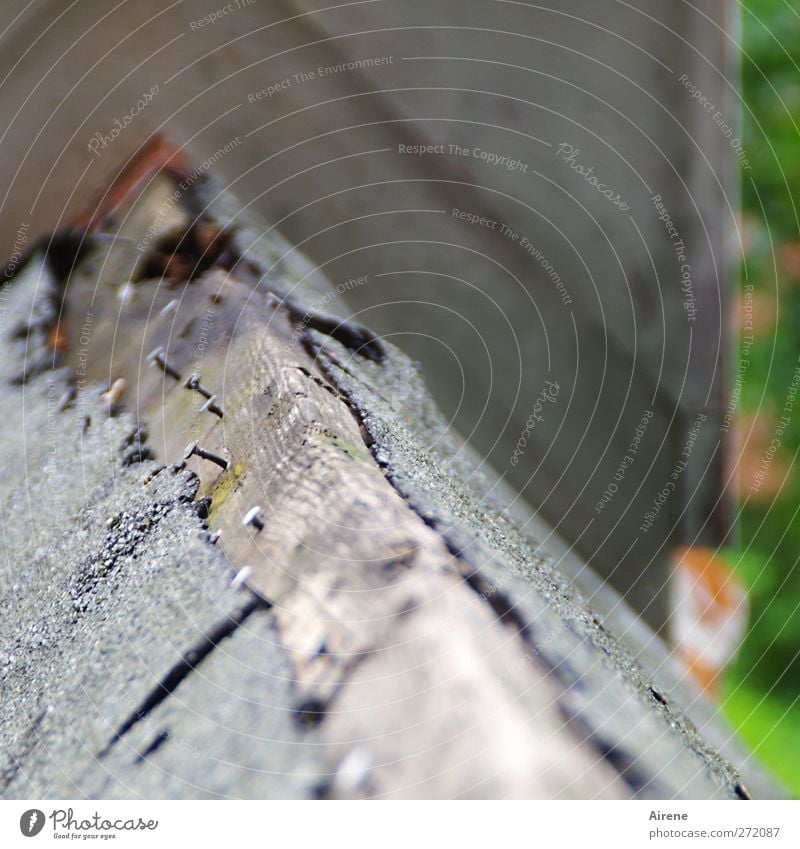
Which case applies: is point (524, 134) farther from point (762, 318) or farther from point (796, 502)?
point (796, 502)

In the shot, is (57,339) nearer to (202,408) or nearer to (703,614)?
(202,408)

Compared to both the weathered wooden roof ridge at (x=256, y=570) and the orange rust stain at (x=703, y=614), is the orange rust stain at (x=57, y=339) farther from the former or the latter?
the orange rust stain at (x=703, y=614)

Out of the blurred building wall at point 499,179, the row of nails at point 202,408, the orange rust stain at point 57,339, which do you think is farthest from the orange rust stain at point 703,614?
the orange rust stain at point 57,339
